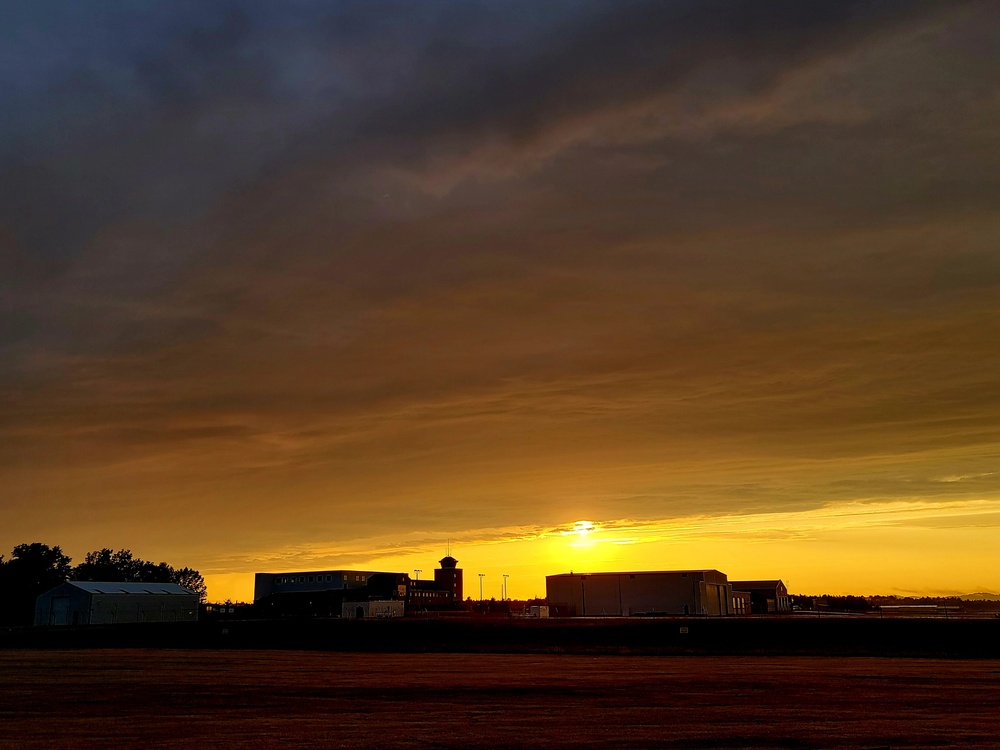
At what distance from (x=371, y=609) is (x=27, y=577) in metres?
83.8

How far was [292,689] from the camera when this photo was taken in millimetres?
32656

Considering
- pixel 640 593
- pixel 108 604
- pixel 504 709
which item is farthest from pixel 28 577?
pixel 504 709

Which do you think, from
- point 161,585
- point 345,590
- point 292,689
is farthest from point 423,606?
point 292,689

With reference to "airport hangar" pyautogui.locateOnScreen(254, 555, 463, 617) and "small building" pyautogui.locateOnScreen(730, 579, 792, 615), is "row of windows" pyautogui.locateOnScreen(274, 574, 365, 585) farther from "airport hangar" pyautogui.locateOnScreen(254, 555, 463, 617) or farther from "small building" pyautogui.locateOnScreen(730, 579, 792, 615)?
"small building" pyautogui.locateOnScreen(730, 579, 792, 615)

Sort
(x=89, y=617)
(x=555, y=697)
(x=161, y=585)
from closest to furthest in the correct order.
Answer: (x=555, y=697) < (x=89, y=617) < (x=161, y=585)

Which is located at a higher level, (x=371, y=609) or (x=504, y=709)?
(x=504, y=709)

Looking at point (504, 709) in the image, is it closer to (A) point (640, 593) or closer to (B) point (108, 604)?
(A) point (640, 593)

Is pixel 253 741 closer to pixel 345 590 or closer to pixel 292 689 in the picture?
pixel 292 689

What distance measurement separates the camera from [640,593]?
413 ft

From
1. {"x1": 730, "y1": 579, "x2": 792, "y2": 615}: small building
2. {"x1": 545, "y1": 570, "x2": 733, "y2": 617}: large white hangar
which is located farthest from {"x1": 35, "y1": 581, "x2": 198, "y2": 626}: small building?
{"x1": 730, "y1": 579, "x2": 792, "y2": 615}: small building

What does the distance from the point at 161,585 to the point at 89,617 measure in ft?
59.2

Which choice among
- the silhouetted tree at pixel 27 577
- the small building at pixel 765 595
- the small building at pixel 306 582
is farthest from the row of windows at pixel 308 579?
the small building at pixel 765 595

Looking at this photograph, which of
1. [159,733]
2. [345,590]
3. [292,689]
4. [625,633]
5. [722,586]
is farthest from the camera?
[345,590]

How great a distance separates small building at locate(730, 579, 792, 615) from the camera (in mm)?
148875
